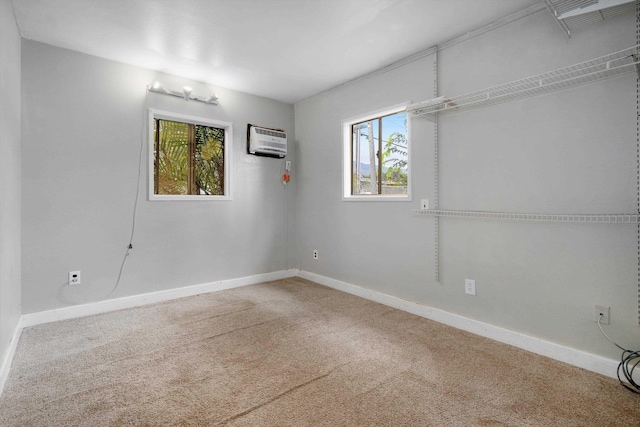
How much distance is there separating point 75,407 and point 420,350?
6.60 ft

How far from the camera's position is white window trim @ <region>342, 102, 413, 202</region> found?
9.77 ft

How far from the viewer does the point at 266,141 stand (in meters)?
4.01

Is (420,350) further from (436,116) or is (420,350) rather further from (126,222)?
(126,222)

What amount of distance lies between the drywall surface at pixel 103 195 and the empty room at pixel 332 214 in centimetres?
2

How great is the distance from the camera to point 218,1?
7.08 ft

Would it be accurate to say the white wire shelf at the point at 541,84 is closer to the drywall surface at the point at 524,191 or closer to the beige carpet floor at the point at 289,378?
the drywall surface at the point at 524,191

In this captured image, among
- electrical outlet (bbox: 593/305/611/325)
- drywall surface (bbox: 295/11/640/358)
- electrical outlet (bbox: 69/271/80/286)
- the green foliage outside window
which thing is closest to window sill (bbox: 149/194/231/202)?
the green foliage outside window

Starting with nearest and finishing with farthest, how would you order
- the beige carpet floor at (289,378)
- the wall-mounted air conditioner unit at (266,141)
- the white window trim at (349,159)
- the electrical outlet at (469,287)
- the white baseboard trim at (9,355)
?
the beige carpet floor at (289,378), the white baseboard trim at (9,355), the electrical outlet at (469,287), the white window trim at (349,159), the wall-mounted air conditioner unit at (266,141)

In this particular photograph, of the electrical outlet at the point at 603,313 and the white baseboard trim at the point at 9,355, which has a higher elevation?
the electrical outlet at the point at 603,313

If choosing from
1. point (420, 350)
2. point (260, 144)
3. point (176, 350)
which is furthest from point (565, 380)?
point (260, 144)

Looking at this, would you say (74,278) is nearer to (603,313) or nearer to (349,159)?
(349,159)

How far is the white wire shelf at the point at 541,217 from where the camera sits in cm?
182

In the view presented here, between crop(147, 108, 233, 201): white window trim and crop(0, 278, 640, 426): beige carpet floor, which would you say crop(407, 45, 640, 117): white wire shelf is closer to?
crop(0, 278, 640, 426): beige carpet floor

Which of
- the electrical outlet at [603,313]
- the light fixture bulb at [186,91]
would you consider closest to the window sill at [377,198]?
the electrical outlet at [603,313]
